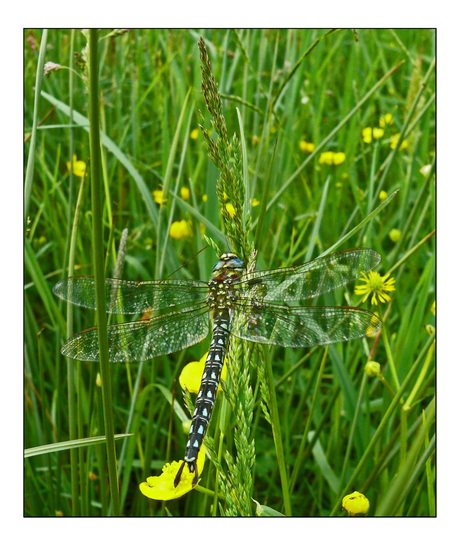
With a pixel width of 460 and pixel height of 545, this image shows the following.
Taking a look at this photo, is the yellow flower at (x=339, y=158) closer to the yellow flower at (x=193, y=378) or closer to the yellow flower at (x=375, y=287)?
the yellow flower at (x=375, y=287)

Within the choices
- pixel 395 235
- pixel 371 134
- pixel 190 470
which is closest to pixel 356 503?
pixel 190 470

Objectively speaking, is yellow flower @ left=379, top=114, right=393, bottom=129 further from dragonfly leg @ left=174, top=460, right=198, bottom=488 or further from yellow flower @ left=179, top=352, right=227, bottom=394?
dragonfly leg @ left=174, top=460, right=198, bottom=488

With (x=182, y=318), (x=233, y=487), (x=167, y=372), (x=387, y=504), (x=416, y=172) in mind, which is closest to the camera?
(x=233, y=487)

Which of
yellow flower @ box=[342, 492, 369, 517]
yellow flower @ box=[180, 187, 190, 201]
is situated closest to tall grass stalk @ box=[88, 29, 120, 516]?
yellow flower @ box=[342, 492, 369, 517]

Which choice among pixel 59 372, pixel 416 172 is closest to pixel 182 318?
pixel 59 372

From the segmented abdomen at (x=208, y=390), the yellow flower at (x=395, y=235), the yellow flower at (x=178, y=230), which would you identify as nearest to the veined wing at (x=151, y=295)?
the segmented abdomen at (x=208, y=390)
